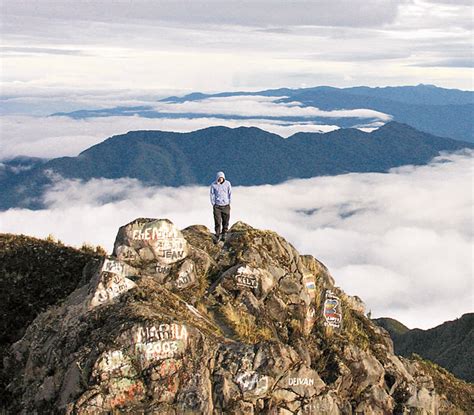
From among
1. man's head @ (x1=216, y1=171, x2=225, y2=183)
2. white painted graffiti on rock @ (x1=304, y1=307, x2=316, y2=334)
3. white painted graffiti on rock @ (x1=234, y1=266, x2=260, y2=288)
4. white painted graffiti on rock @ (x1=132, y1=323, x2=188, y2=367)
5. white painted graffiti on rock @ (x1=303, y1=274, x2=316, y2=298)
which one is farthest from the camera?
man's head @ (x1=216, y1=171, x2=225, y2=183)

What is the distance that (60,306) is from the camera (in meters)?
23.1

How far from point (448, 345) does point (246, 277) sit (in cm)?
10702

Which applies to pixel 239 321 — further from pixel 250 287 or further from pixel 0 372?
pixel 0 372

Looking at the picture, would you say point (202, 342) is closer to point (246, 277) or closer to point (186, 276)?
point (186, 276)

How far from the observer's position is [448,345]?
400 ft

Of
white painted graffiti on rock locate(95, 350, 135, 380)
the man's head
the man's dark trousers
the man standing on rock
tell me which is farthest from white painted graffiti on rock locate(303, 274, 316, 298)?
white painted graffiti on rock locate(95, 350, 135, 380)

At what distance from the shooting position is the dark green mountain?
4104 inches

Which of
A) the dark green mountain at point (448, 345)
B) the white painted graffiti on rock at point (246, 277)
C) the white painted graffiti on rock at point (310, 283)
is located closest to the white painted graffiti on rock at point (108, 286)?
the white painted graffiti on rock at point (246, 277)

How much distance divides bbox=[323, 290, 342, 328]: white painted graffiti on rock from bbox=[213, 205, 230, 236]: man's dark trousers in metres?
6.53

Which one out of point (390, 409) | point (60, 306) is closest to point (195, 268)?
point (60, 306)

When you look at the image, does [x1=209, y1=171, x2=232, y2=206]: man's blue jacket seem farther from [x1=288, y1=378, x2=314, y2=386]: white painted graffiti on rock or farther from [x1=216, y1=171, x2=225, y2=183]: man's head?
[x1=288, y1=378, x2=314, y2=386]: white painted graffiti on rock

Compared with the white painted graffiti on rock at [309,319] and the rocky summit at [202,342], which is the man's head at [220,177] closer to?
the rocky summit at [202,342]

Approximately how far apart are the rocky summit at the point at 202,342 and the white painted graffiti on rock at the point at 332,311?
6cm

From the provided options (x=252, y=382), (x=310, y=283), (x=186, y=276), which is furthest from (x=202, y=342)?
(x=310, y=283)
